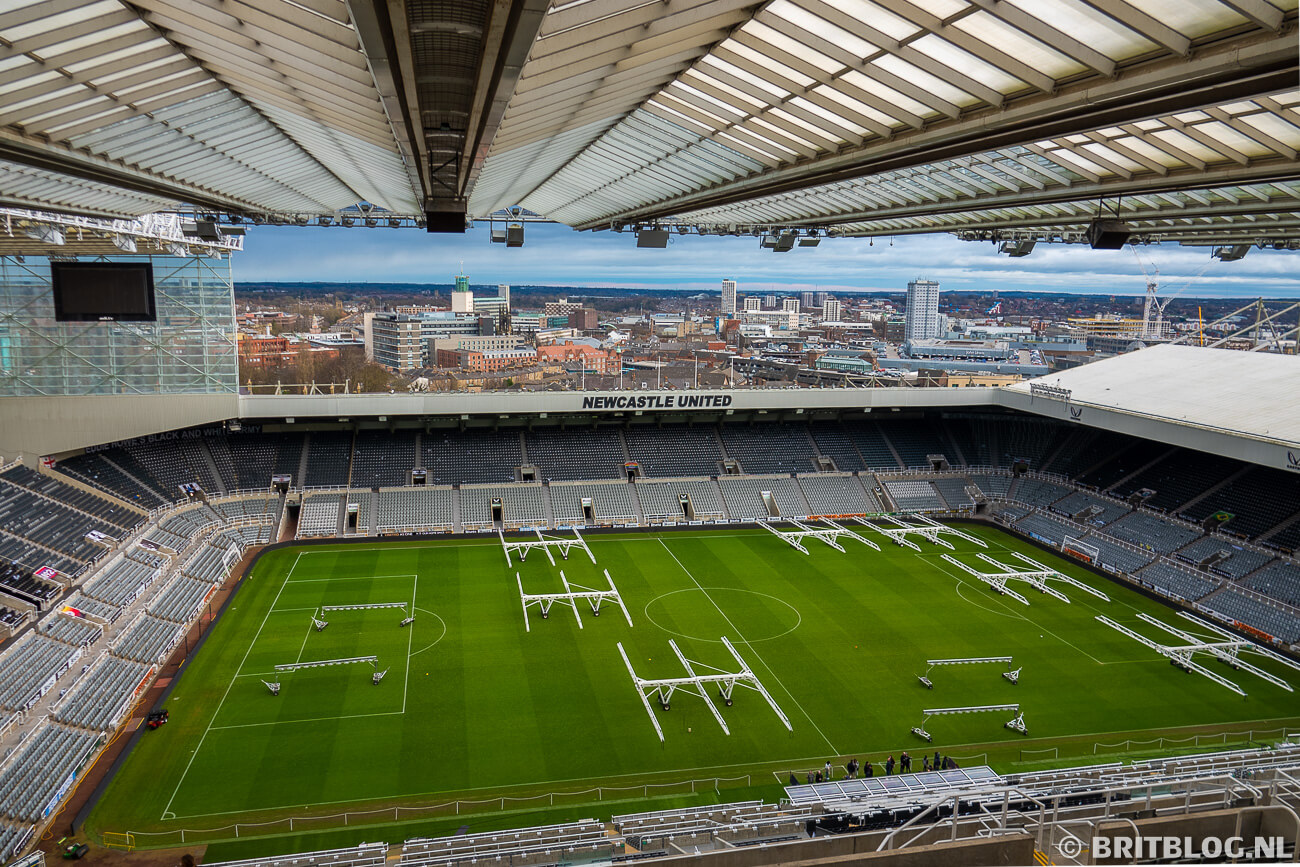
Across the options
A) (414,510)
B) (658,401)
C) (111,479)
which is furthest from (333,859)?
(658,401)

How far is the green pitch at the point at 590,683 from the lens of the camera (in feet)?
53.6

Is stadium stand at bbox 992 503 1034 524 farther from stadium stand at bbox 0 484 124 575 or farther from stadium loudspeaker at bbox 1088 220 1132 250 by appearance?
stadium stand at bbox 0 484 124 575

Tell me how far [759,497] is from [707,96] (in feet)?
93.0

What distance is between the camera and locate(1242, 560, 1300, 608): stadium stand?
25.2 metres

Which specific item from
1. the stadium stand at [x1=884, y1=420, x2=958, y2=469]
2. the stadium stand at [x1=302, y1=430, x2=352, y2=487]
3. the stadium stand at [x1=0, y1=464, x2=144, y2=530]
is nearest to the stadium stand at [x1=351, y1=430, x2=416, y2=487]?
the stadium stand at [x1=302, y1=430, x2=352, y2=487]

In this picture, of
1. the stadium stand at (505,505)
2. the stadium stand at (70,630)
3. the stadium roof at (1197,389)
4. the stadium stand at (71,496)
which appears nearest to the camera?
the stadium stand at (70,630)

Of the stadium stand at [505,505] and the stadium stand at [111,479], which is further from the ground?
the stadium stand at [111,479]

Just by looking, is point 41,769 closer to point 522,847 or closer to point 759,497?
point 522,847

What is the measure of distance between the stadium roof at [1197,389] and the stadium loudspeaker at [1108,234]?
61.1 feet

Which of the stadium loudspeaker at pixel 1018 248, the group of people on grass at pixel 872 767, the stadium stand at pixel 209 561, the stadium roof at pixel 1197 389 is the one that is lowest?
the group of people on grass at pixel 872 767

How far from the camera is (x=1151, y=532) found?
30.8 meters

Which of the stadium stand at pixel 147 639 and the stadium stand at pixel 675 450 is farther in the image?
the stadium stand at pixel 675 450

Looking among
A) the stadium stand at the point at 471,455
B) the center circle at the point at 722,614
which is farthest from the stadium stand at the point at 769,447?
the center circle at the point at 722,614

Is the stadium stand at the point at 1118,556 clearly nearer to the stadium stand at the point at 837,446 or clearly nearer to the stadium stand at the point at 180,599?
the stadium stand at the point at 837,446
